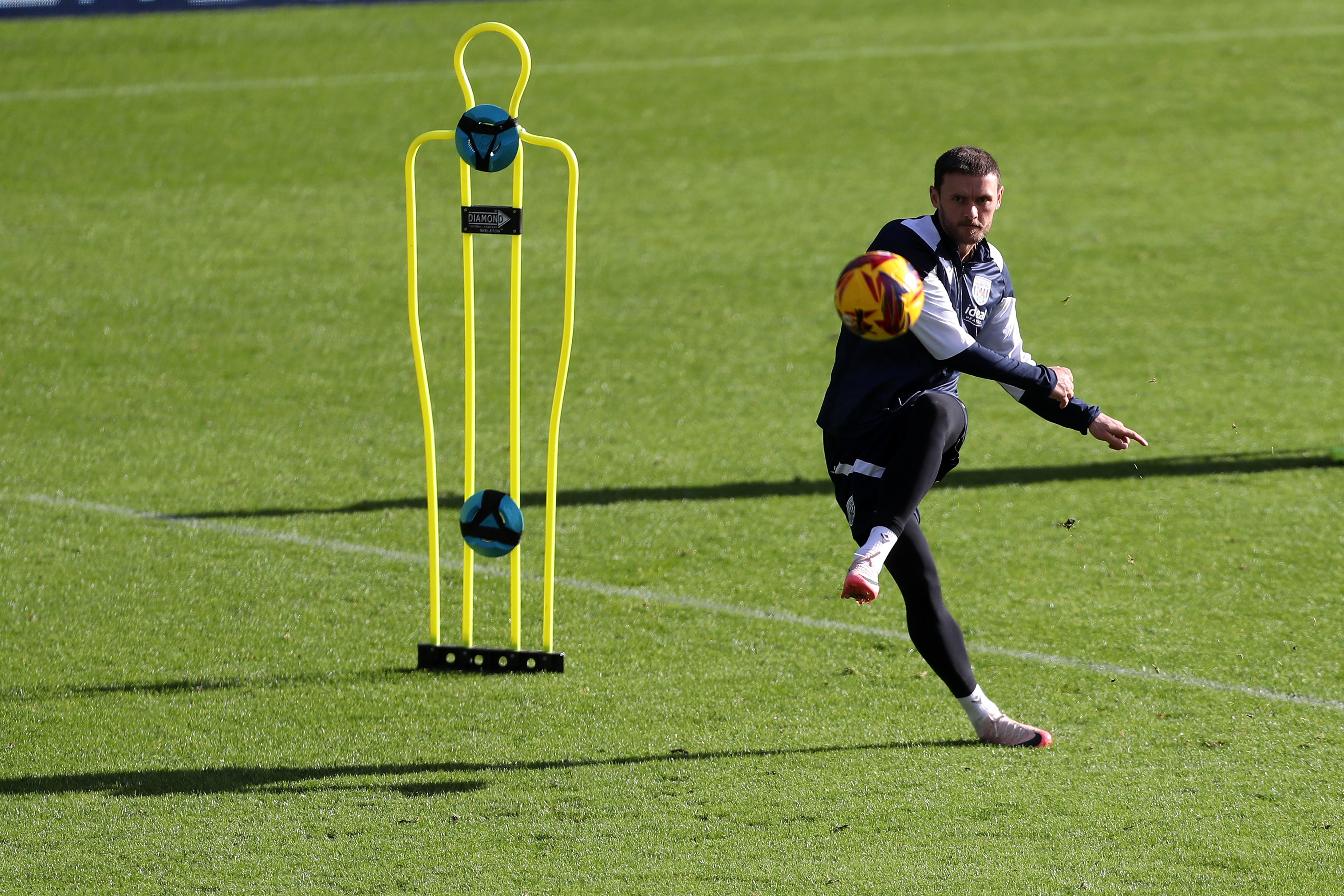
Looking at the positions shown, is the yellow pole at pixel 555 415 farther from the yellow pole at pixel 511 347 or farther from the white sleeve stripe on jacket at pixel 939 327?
the white sleeve stripe on jacket at pixel 939 327

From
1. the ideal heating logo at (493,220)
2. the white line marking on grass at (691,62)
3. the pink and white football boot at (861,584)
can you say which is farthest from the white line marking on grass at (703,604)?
the white line marking on grass at (691,62)

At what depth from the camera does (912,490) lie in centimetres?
458

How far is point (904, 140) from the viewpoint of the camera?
15.1 metres

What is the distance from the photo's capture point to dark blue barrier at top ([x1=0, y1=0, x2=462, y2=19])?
18.6m

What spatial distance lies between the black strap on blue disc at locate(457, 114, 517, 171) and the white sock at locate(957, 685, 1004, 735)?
98.8 inches

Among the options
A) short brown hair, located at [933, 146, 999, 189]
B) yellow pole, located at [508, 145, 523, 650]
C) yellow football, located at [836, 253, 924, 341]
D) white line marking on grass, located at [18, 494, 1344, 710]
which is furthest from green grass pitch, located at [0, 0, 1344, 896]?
short brown hair, located at [933, 146, 999, 189]

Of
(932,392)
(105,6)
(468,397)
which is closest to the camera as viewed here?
(932,392)

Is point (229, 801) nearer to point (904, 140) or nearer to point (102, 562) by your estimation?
point (102, 562)

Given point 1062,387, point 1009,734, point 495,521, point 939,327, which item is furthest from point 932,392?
point 495,521

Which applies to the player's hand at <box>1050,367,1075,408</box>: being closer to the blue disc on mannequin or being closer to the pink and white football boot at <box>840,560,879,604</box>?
the pink and white football boot at <box>840,560,879,604</box>

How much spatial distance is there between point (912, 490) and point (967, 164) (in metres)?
1.02

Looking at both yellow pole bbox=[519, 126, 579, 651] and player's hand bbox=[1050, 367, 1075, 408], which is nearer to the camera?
player's hand bbox=[1050, 367, 1075, 408]

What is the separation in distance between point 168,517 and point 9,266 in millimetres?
5600

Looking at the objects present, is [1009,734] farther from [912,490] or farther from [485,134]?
[485,134]
